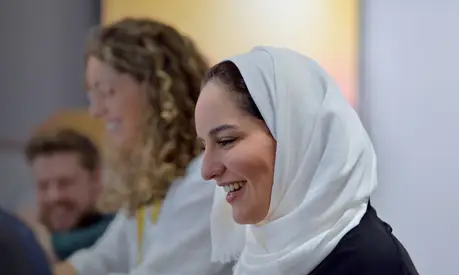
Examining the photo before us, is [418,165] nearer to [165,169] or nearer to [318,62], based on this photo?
[318,62]

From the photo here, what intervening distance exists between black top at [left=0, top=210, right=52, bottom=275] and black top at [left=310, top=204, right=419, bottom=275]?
0.51m

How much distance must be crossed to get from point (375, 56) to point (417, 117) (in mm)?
147

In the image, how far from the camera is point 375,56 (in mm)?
1331

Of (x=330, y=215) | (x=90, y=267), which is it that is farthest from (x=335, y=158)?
(x=90, y=267)

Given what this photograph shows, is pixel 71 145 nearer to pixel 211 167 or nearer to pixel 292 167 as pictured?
pixel 211 167

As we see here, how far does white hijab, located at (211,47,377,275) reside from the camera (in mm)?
1016

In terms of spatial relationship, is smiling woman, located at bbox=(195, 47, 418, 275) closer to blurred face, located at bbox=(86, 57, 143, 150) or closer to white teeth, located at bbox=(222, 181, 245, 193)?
white teeth, located at bbox=(222, 181, 245, 193)

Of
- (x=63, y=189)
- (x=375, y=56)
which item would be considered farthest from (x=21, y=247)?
(x=375, y=56)

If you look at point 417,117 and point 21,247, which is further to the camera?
point 417,117

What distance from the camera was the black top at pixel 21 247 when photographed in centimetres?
118

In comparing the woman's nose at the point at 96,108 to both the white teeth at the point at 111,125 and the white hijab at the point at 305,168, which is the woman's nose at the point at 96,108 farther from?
the white hijab at the point at 305,168

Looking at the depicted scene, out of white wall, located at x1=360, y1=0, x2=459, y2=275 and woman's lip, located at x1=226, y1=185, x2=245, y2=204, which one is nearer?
woman's lip, located at x1=226, y1=185, x2=245, y2=204

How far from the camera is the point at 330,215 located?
40.1 inches

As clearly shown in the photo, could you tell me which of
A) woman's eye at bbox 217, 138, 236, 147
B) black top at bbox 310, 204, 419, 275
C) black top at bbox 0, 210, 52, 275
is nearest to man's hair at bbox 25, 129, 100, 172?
black top at bbox 0, 210, 52, 275
